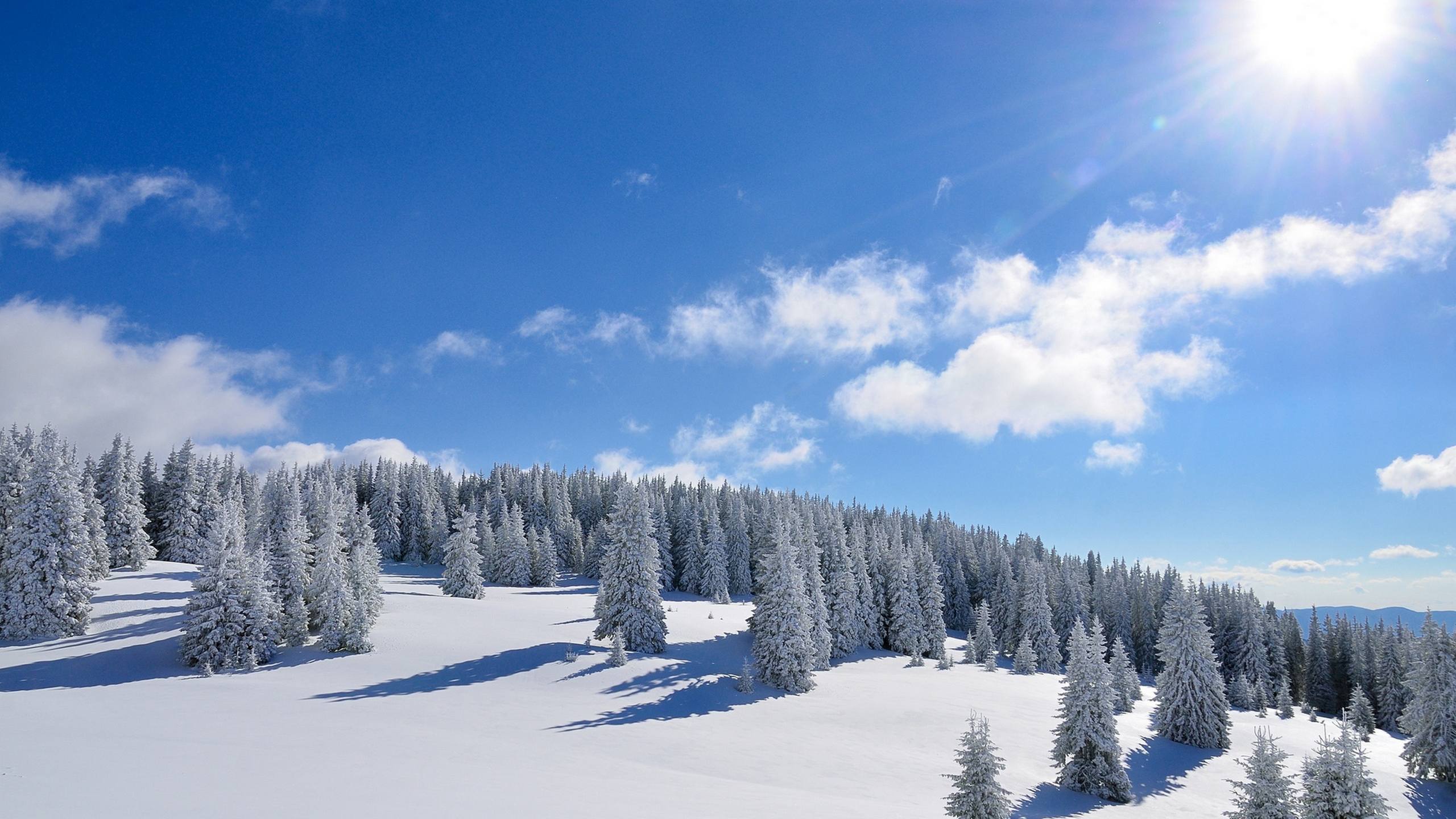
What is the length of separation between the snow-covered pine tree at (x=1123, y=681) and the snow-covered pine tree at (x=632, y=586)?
97.6ft

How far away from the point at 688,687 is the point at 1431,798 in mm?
39357

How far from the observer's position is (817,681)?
47000mm

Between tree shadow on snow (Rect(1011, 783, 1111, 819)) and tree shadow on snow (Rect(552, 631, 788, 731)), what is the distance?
1595 cm

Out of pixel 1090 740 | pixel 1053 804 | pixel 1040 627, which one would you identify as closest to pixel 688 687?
pixel 1053 804

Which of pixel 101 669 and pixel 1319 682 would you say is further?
pixel 1319 682

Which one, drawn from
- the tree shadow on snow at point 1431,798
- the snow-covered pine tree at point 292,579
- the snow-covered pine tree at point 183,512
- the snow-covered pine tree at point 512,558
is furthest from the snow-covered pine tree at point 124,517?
the tree shadow on snow at point 1431,798

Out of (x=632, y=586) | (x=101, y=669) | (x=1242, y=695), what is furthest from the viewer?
(x=1242, y=695)

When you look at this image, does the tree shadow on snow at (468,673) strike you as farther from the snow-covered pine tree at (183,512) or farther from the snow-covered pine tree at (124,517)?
the snow-covered pine tree at (183,512)

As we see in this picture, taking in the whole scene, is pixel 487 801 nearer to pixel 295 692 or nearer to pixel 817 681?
pixel 295 692

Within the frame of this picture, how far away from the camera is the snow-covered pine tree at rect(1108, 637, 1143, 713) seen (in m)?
43.2

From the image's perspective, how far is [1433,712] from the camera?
3700cm

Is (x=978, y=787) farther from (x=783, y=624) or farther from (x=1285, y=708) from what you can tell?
(x=1285, y=708)

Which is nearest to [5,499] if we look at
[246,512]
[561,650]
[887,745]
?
[246,512]

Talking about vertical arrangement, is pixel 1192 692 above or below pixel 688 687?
below
